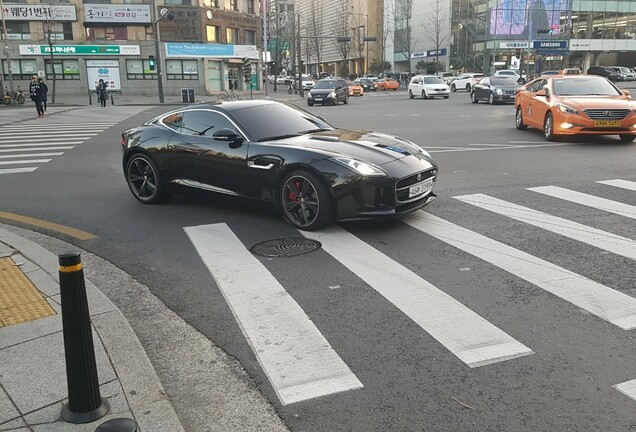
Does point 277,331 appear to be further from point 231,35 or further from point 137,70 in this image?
point 231,35

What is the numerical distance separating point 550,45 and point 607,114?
7218 cm

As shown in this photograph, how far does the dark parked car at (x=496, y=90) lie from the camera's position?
30938 mm

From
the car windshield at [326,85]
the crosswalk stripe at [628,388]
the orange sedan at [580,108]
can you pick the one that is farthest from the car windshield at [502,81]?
the crosswalk stripe at [628,388]

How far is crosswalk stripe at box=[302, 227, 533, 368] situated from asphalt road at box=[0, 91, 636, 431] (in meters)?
0.02

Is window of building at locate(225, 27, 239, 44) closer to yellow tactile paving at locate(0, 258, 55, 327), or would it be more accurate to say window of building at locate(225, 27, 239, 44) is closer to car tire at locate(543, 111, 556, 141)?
car tire at locate(543, 111, 556, 141)

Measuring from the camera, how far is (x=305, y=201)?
660 cm

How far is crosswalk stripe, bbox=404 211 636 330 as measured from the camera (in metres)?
4.31

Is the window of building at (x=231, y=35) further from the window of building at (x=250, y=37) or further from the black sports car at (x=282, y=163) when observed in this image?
the black sports car at (x=282, y=163)

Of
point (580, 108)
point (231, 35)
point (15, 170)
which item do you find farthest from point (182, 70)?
point (580, 108)

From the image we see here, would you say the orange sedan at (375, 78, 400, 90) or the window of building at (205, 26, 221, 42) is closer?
the window of building at (205, 26, 221, 42)

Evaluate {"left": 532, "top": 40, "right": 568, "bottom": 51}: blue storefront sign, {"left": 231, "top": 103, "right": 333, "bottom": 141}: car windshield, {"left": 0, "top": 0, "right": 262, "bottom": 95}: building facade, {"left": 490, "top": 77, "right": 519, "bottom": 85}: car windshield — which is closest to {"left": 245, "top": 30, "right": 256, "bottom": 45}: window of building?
{"left": 0, "top": 0, "right": 262, "bottom": 95}: building facade

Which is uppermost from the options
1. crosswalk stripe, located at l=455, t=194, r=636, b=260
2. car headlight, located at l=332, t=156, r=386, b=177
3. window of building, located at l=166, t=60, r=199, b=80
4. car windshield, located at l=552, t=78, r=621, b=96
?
window of building, located at l=166, t=60, r=199, b=80

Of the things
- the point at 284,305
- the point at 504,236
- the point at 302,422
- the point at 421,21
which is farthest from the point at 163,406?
the point at 421,21

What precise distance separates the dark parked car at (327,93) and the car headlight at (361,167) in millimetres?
30556
